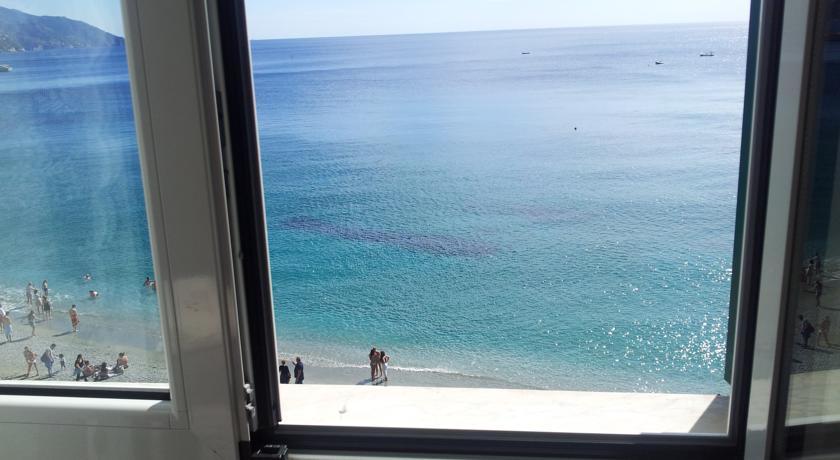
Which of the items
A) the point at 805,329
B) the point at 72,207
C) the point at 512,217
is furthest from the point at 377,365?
the point at 805,329

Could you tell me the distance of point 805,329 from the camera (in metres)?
0.85

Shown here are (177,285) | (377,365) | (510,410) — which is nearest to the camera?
(177,285)

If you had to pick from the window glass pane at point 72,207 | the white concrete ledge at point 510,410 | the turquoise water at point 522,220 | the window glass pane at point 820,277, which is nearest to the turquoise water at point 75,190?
the window glass pane at point 72,207

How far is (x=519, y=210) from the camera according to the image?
10148mm

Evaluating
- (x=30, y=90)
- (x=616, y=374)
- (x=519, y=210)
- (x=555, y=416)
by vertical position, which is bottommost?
(x=616, y=374)

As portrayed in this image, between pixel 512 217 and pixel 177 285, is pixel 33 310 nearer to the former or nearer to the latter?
pixel 177 285

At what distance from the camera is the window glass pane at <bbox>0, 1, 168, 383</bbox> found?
38.4 inches

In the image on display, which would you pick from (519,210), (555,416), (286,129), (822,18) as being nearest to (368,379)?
(519,210)

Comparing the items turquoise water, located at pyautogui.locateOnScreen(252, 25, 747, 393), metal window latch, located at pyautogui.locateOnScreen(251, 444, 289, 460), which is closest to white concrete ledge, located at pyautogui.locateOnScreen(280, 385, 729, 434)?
metal window latch, located at pyautogui.locateOnScreen(251, 444, 289, 460)

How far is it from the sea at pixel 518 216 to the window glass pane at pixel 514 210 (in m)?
0.03

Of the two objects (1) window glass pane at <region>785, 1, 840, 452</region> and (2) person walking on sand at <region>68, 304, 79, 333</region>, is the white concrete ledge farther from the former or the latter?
(2) person walking on sand at <region>68, 304, 79, 333</region>

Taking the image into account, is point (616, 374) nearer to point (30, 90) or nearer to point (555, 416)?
point (555, 416)

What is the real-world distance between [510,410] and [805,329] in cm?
68

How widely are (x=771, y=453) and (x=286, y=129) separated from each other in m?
11.1
